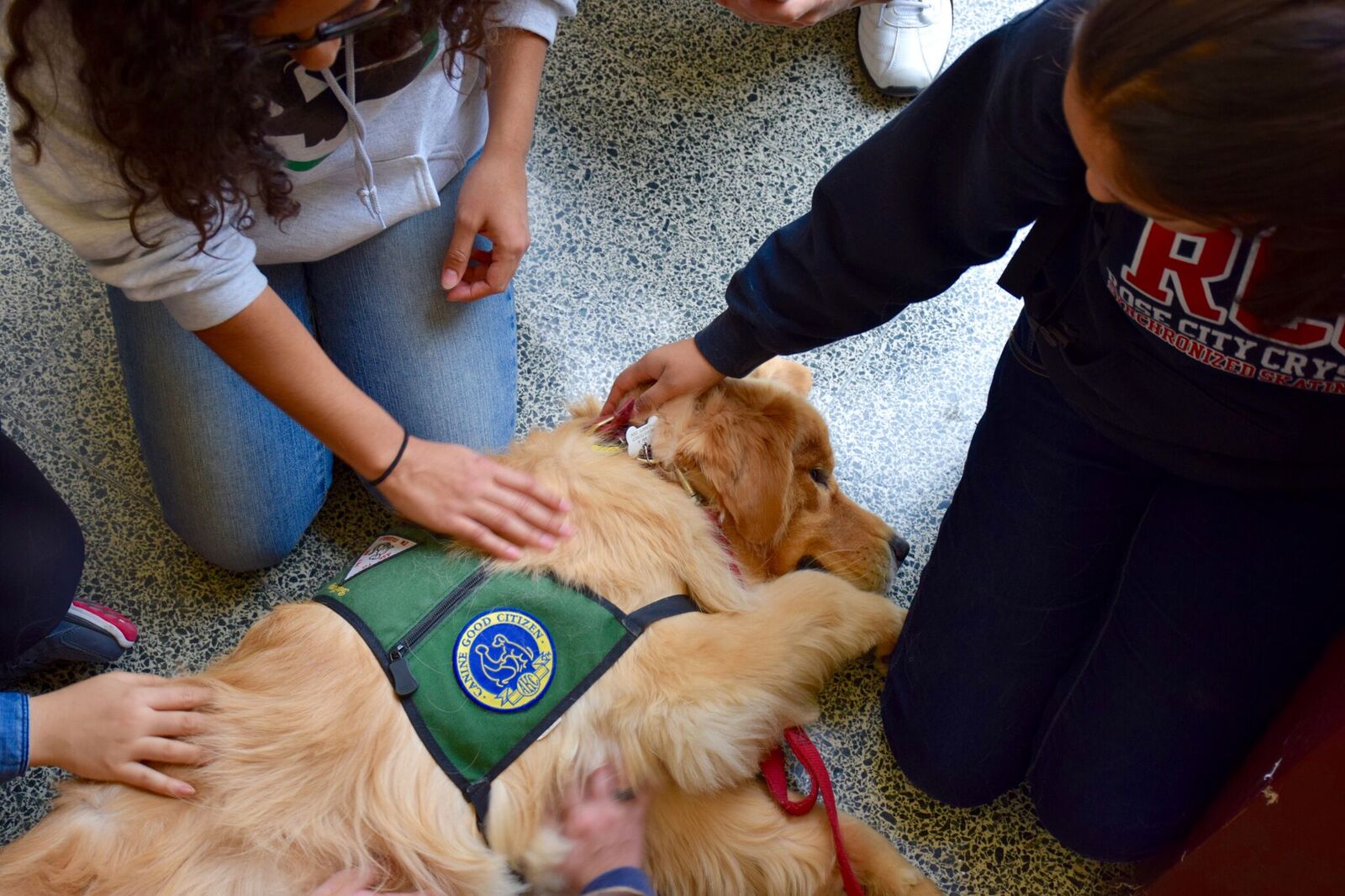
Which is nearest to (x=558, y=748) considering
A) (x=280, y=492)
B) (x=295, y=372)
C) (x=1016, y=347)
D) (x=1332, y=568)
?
(x=295, y=372)

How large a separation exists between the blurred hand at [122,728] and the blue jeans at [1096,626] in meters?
1.09

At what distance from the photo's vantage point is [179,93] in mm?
926

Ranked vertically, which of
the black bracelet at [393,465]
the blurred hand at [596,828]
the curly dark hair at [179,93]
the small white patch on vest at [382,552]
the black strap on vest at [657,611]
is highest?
the curly dark hair at [179,93]

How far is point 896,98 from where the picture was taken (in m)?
2.14

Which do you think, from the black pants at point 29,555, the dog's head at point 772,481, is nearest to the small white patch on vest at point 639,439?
the dog's head at point 772,481

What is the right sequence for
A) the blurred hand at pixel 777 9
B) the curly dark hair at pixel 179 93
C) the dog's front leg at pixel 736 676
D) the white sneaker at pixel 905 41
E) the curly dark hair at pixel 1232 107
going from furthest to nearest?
the white sneaker at pixel 905 41 < the blurred hand at pixel 777 9 < the dog's front leg at pixel 736 676 < the curly dark hair at pixel 179 93 < the curly dark hair at pixel 1232 107

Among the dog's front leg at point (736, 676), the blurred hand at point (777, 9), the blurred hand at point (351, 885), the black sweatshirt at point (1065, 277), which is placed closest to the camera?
the black sweatshirt at point (1065, 277)

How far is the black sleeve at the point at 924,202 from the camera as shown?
1.07 m

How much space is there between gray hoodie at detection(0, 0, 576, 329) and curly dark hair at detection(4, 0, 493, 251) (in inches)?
1.2

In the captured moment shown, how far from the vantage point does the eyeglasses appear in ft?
3.11

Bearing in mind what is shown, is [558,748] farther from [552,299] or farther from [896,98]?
[896,98]

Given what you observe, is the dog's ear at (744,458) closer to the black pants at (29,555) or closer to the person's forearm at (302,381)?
the person's forearm at (302,381)

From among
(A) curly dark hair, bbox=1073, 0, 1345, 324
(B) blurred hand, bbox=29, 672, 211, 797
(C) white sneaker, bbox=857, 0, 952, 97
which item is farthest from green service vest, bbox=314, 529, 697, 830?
(C) white sneaker, bbox=857, 0, 952, 97

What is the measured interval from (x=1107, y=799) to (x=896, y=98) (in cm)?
154
